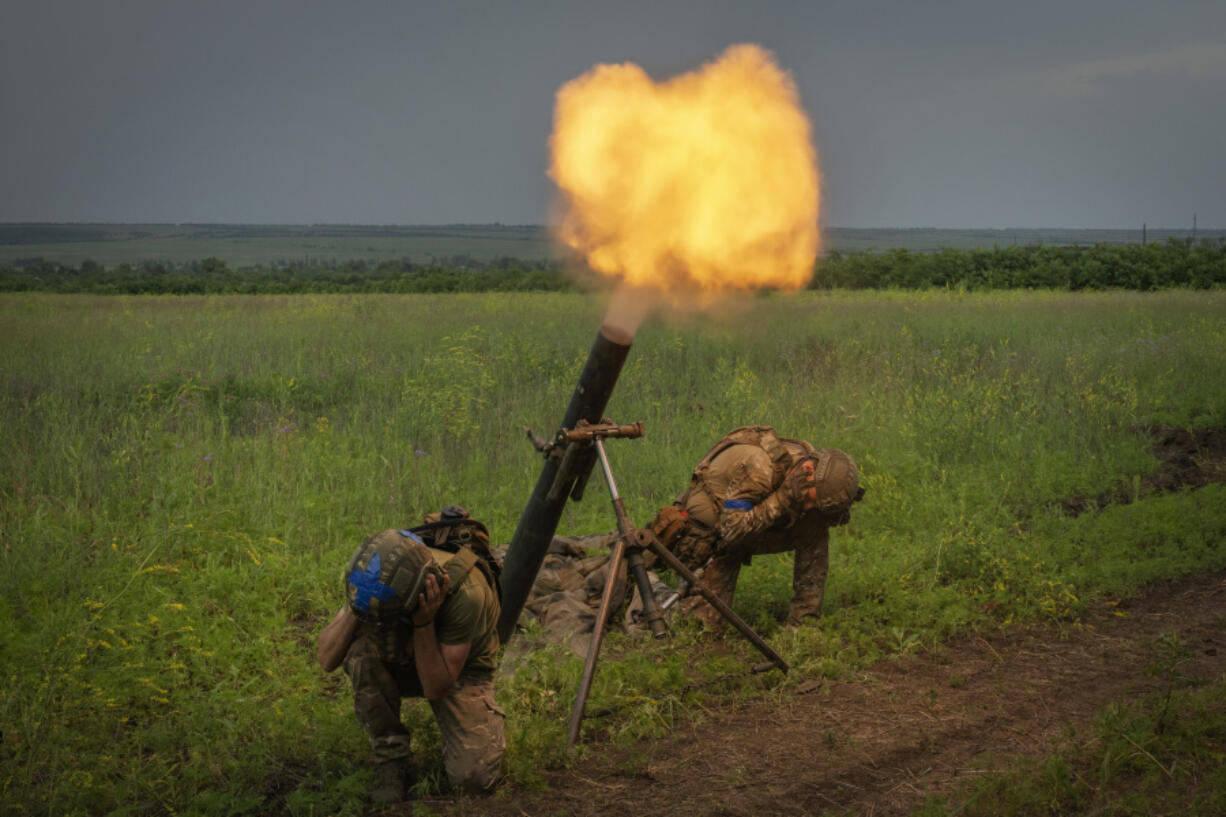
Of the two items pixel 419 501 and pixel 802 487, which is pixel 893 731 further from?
pixel 419 501

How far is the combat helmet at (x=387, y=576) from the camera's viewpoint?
13.7 feet

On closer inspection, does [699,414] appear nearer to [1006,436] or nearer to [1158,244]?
[1006,436]

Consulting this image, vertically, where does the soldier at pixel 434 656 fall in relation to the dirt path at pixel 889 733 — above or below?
above

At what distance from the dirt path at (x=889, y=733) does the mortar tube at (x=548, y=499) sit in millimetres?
1017

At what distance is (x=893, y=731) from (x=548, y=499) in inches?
87.6

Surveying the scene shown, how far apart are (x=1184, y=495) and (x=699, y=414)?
5085 mm

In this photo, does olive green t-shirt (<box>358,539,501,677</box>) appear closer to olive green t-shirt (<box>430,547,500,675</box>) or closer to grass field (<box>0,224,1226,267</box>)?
olive green t-shirt (<box>430,547,500,675</box>)

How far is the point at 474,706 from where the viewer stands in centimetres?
462

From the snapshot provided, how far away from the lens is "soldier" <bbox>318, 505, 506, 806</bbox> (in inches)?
170

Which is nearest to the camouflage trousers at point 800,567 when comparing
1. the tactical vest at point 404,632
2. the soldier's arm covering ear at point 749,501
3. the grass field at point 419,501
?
the grass field at point 419,501

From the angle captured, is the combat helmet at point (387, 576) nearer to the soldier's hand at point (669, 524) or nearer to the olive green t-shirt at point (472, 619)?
the olive green t-shirt at point (472, 619)

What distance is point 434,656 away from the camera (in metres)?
4.41

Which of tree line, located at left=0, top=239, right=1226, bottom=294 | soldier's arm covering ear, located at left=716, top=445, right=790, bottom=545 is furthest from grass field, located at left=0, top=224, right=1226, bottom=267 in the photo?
soldier's arm covering ear, located at left=716, top=445, right=790, bottom=545

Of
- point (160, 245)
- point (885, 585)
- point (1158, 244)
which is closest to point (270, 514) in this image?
point (885, 585)
